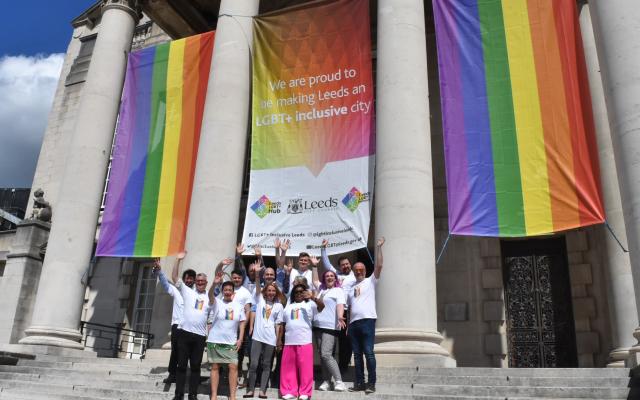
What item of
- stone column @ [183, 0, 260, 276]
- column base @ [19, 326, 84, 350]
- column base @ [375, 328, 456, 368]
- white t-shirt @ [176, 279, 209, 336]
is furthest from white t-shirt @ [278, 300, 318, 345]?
column base @ [19, 326, 84, 350]

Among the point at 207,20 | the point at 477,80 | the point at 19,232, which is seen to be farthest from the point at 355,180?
the point at 19,232

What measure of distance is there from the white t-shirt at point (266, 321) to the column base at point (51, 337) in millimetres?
7165

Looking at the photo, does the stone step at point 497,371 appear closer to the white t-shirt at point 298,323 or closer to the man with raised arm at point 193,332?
the white t-shirt at point 298,323

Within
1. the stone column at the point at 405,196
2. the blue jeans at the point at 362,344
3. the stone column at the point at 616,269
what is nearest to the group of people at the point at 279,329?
the blue jeans at the point at 362,344

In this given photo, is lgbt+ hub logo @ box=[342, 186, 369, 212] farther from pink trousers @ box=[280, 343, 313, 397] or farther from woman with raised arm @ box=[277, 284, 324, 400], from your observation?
pink trousers @ box=[280, 343, 313, 397]

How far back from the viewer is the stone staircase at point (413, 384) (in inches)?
282

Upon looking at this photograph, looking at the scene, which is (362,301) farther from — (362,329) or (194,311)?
(194,311)

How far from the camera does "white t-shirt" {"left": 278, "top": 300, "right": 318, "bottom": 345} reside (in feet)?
24.8

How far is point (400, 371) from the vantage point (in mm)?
8602

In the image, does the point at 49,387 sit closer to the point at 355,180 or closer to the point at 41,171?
the point at 355,180

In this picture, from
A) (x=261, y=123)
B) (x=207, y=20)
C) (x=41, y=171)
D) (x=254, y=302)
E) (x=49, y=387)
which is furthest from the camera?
(x=41, y=171)

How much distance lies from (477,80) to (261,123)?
4881 mm

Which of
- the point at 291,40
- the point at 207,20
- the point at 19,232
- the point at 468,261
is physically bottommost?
Result: the point at 468,261

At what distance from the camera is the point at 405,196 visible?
32.8ft
